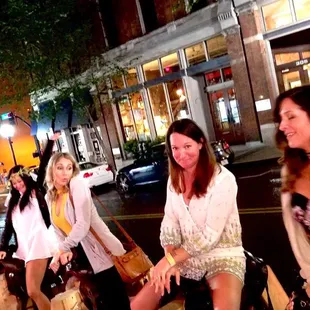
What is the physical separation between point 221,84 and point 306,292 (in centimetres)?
1812

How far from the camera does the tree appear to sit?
62.7ft

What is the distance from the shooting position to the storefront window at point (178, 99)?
68.2ft

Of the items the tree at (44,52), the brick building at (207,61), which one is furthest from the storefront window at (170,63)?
the tree at (44,52)

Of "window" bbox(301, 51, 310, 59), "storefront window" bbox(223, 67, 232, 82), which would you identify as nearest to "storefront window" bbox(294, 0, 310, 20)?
"window" bbox(301, 51, 310, 59)

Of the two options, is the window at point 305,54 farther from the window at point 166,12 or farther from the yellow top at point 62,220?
the yellow top at point 62,220

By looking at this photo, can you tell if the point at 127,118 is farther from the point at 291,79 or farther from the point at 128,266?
the point at 128,266

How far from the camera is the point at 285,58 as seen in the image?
17438 mm

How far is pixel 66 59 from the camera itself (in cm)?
2023

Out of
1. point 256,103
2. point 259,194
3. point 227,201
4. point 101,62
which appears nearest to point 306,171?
point 227,201

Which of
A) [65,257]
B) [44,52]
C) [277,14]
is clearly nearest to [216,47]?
[277,14]

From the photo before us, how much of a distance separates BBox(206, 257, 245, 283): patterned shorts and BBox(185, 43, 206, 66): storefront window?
17.7 m

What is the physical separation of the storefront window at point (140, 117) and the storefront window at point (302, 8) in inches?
380

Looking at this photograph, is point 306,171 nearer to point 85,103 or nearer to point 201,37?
point 201,37

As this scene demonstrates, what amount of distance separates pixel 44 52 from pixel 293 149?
1941 centimetres
